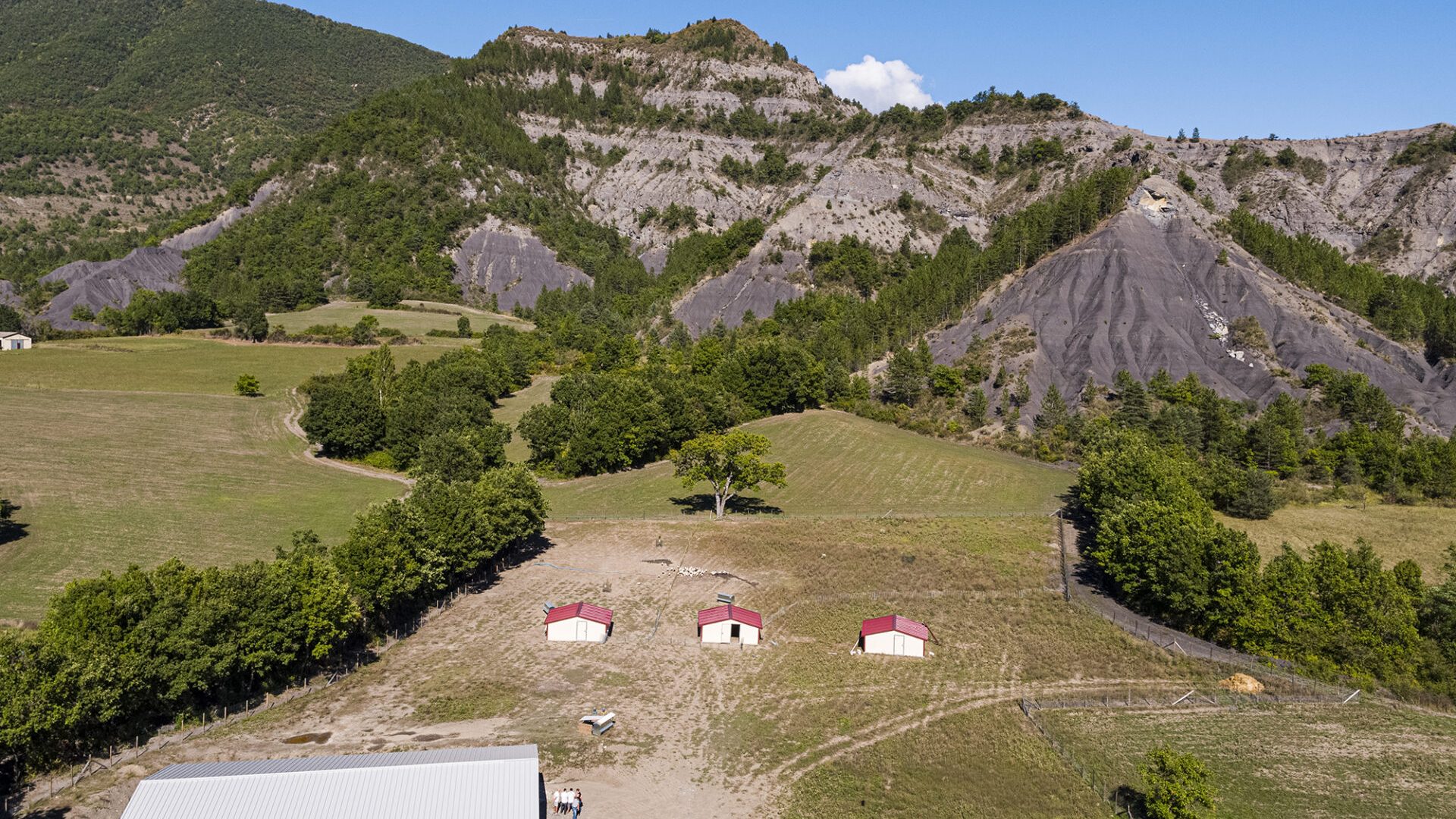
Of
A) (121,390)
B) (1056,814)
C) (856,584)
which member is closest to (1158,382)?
(856,584)

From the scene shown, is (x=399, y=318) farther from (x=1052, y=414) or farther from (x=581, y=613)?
(x=581, y=613)

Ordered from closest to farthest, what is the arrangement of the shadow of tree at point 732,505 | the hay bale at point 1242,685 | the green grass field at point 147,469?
the hay bale at point 1242,685, the green grass field at point 147,469, the shadow of tree at point 732,505

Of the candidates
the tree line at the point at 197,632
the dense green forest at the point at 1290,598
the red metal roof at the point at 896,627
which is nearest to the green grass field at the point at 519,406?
the tree line at the point at 197,632

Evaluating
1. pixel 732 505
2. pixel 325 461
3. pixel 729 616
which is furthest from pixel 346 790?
pixel 325 461

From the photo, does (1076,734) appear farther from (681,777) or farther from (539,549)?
(539,549)

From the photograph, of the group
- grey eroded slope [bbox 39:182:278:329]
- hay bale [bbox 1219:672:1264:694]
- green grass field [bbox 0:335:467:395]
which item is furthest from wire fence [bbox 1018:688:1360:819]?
grey eroded slope [bbox 39:182:278:329]

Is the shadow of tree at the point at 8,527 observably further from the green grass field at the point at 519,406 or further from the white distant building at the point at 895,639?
the white distant building at the point at 895,639
